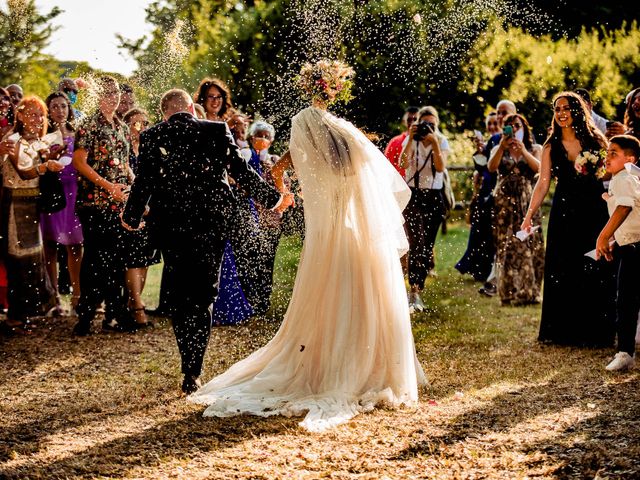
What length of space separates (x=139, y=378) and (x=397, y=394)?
2070 millimetres

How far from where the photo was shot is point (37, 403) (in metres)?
5.52

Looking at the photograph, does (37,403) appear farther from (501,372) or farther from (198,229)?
(501,372)

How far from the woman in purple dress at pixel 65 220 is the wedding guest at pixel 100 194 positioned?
0.88m

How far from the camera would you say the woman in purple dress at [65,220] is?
27.7 ft

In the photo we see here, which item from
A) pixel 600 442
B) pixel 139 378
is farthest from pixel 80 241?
pixel 600 442

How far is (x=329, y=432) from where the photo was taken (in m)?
4.70

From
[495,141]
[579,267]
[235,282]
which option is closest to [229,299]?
[235,282]

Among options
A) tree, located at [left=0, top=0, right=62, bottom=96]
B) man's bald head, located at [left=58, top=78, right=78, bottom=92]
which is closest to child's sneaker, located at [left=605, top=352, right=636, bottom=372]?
man's bald head, located at [left=58, top=78, right=78, bottom=92]

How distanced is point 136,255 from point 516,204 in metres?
4.35

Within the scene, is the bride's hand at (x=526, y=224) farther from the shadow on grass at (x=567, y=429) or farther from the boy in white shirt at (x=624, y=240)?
the shadow on grass at (x=567, y=429)

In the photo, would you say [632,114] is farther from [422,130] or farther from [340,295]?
[340,295]

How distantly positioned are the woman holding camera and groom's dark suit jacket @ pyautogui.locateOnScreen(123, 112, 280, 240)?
12.5 feet

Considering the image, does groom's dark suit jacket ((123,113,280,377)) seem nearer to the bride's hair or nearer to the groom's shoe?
the groom's shoe

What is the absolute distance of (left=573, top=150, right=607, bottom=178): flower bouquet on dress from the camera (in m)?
6.98
